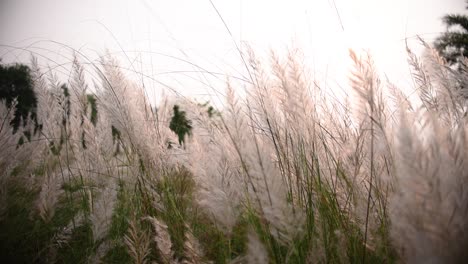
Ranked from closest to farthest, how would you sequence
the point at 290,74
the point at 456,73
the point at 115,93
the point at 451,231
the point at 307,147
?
the point at 451,231
the point at 290,74
the point at 307,147
the point at 115,93
the point at 456,73

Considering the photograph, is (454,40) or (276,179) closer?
(276,179)

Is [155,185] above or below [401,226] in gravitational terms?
above

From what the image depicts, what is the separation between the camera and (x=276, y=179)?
33.2 inches

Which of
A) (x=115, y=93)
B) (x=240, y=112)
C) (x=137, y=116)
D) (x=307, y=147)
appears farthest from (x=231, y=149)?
(x=115, y=93)

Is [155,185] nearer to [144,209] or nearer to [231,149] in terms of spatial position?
[144,209]

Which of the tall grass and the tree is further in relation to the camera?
the tree

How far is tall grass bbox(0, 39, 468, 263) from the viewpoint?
1.99 feet

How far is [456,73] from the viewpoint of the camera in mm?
1975

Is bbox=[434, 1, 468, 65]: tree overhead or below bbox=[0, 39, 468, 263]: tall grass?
overhead

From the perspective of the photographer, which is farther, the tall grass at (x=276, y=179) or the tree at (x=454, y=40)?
the tree at (x=454, y=40)

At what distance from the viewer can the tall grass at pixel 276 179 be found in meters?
0.61

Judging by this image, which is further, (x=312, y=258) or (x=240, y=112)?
(x=240, y=112)

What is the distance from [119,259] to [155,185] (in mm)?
500

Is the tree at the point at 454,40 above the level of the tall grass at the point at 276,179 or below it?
above
